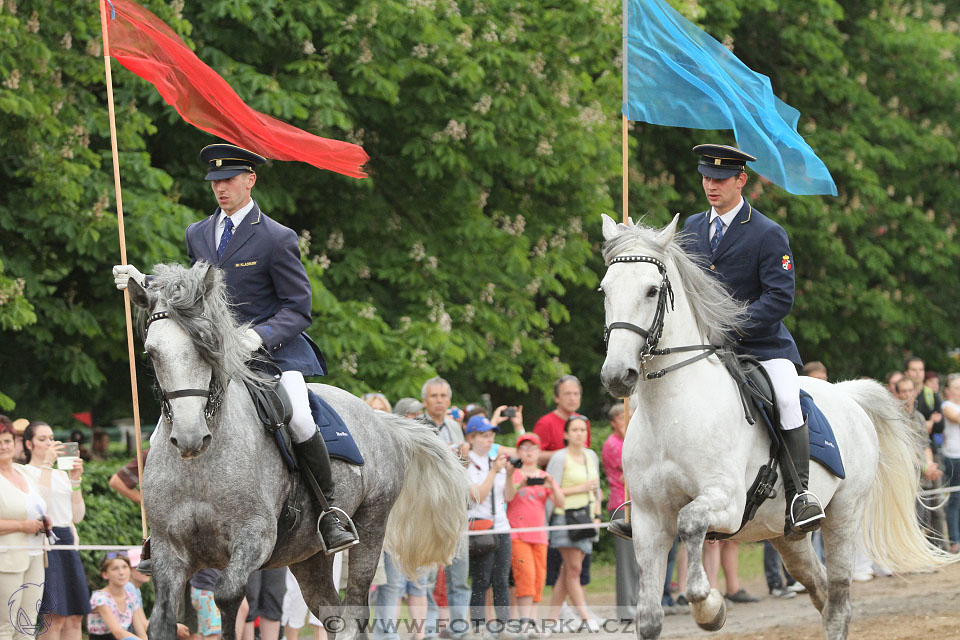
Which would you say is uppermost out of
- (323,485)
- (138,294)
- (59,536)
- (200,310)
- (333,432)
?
(138,294)

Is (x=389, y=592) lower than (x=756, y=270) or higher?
lower

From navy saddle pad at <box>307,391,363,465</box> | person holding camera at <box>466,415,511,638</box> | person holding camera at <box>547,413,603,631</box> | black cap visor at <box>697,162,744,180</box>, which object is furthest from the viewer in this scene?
person holding camera at <box>547,413,603,631</box>

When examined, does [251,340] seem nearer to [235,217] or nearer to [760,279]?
[235,217]

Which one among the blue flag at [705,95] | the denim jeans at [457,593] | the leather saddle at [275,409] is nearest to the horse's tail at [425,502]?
the leather saddle at [275,409]

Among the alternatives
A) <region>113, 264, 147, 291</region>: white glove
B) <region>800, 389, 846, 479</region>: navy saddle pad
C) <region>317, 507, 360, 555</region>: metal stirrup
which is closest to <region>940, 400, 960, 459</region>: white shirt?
<region>800, 389, 846, 479</region>: navy saddle pad

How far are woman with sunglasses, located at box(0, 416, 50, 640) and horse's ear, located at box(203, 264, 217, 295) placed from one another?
3.49m

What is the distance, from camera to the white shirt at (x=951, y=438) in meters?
15.9

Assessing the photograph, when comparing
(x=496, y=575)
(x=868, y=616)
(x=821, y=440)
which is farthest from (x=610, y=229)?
(x=868, y=616)

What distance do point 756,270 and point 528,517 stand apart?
4195 millimetres

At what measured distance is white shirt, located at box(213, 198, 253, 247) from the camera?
8266mm

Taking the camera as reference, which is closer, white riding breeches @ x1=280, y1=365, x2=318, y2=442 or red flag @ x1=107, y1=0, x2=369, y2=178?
white riding breeches @ x1=280, y1=365, x2=318, y2=442

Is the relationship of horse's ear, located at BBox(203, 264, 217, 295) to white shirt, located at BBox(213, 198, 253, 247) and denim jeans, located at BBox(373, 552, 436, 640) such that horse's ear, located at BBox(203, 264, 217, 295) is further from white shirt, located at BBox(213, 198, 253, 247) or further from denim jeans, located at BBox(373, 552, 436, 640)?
denim jeans, located at BBox(373, 552, 436, 640)

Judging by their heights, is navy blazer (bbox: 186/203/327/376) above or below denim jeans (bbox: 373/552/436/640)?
above

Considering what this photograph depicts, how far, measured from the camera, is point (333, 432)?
27.5 feet
